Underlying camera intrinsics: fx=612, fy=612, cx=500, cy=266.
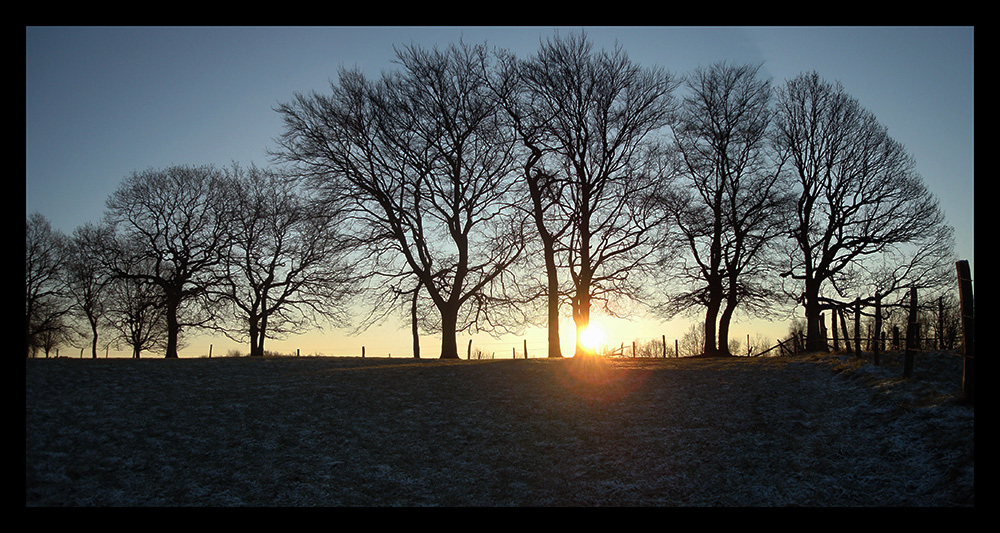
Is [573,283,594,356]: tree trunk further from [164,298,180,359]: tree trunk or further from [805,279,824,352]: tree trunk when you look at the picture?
[164,298,180,359]: tree trunk

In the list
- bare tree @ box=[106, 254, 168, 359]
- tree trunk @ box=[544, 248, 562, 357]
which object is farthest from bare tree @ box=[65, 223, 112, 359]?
tree trunk @ box=[544, 248, 562, 357]

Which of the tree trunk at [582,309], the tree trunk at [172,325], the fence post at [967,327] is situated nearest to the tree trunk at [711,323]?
the tree trunk at [582,309]

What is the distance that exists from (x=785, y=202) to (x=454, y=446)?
2578cm

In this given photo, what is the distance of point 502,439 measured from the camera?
14656 millimetres

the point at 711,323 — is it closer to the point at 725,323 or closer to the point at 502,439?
the point at 725,323

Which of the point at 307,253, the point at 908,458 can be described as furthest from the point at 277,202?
the point at 908,458

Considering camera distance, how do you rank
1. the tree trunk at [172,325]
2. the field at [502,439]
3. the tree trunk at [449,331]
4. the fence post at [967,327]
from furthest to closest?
the tree trunk at [172,325] → the tree trunk at [449,331] → the fence post at [967,327] → the field at [502,439]

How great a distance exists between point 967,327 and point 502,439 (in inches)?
407

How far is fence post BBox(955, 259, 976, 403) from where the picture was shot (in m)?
12.8

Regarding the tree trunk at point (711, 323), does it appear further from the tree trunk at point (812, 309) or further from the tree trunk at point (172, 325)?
the tree trunk at point (172, 325)

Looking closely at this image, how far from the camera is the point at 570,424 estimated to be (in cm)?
1566

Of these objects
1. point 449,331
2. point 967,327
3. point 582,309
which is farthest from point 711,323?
point 967,327

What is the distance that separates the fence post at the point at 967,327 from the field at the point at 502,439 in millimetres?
556

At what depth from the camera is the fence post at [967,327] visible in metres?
12.8
